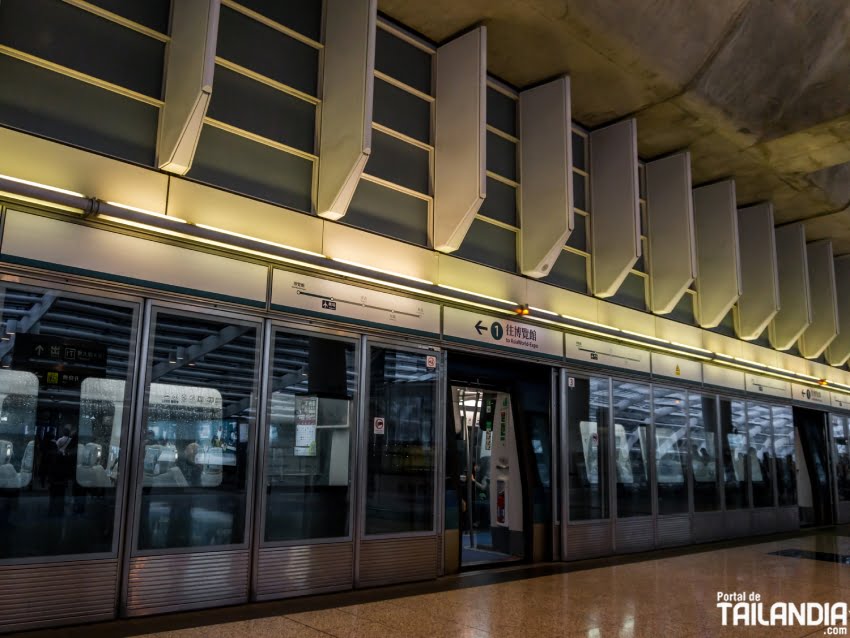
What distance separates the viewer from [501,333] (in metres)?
8.34

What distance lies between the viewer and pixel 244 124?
6.48 meters

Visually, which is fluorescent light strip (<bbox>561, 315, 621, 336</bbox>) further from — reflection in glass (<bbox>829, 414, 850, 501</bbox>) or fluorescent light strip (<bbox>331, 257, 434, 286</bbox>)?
reflection in glass (<bbox>829, 414, 850, 501</bbox>)

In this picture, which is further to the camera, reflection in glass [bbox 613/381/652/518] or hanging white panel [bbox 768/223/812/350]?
hanging white panel [bbox 768/223/812/350]

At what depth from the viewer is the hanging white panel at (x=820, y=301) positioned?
14789 millimetres

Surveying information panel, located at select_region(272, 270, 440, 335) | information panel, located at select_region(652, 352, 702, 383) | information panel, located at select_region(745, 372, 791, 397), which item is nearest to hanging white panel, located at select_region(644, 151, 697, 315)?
information panel, located at select_region(652, 352, 702, 383)

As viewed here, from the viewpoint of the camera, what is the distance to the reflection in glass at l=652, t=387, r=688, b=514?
10531 mm

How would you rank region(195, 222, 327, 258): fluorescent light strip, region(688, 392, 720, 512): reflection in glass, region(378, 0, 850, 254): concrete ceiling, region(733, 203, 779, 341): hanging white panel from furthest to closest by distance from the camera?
region(733, 203, 779, 341): hanging white panel → region(688, 392, 720, 512): reflection in glass → region(378, 0, 850, 254): concrete ceiling → region(195, 222, 327, 258): fluorescent light strip

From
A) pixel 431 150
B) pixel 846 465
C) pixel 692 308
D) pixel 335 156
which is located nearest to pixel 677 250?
pixel 692 308

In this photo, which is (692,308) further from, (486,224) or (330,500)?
(330,500)

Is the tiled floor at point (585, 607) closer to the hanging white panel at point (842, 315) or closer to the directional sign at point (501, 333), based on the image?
the directional sign at point (501, 333)

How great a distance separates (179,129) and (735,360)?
9.88 m

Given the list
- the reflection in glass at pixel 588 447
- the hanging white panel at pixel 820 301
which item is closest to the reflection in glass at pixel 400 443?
the reflection in glass at pixel 588 447

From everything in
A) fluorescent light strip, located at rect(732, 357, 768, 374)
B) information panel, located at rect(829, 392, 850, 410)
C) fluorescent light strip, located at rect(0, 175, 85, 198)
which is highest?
fluorescent light strip, located at rect(0, 175, 85, 198)

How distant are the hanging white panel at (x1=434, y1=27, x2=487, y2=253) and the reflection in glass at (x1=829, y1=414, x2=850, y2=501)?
476 inches
